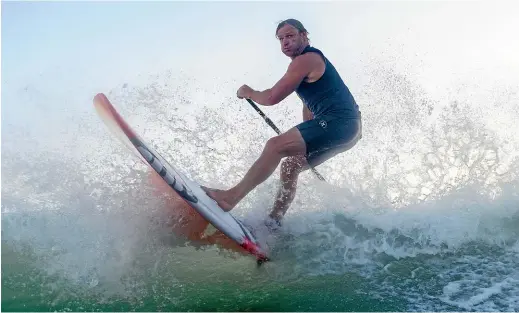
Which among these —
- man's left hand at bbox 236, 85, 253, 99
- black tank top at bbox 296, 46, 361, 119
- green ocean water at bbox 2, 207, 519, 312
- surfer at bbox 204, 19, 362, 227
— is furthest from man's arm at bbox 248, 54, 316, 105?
green ocean water at bbox 2, 207, 519, 312

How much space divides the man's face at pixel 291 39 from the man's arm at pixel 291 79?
197mm

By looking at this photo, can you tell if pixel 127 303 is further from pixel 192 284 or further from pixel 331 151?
pixel 331 151

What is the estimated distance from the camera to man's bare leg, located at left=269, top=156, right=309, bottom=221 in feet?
14.0

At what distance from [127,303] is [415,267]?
7.90ft

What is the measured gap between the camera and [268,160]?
3.89 m

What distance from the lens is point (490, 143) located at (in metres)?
6.23

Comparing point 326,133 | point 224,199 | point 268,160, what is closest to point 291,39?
point 326,133

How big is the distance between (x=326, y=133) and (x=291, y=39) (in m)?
0.86

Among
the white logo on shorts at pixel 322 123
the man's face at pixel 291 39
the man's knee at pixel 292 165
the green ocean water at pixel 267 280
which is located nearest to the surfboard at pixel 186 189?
the green ocean water at pixel 267 280

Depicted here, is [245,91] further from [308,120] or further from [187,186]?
[187,186]

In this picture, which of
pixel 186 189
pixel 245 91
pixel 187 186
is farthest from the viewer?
pixel 245 91

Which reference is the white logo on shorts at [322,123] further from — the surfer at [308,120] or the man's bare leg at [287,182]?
the man's bare leg at [287,182]

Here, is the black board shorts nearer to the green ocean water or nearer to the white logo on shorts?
the white logo on shorts

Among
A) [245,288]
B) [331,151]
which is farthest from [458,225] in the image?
[245,288]
